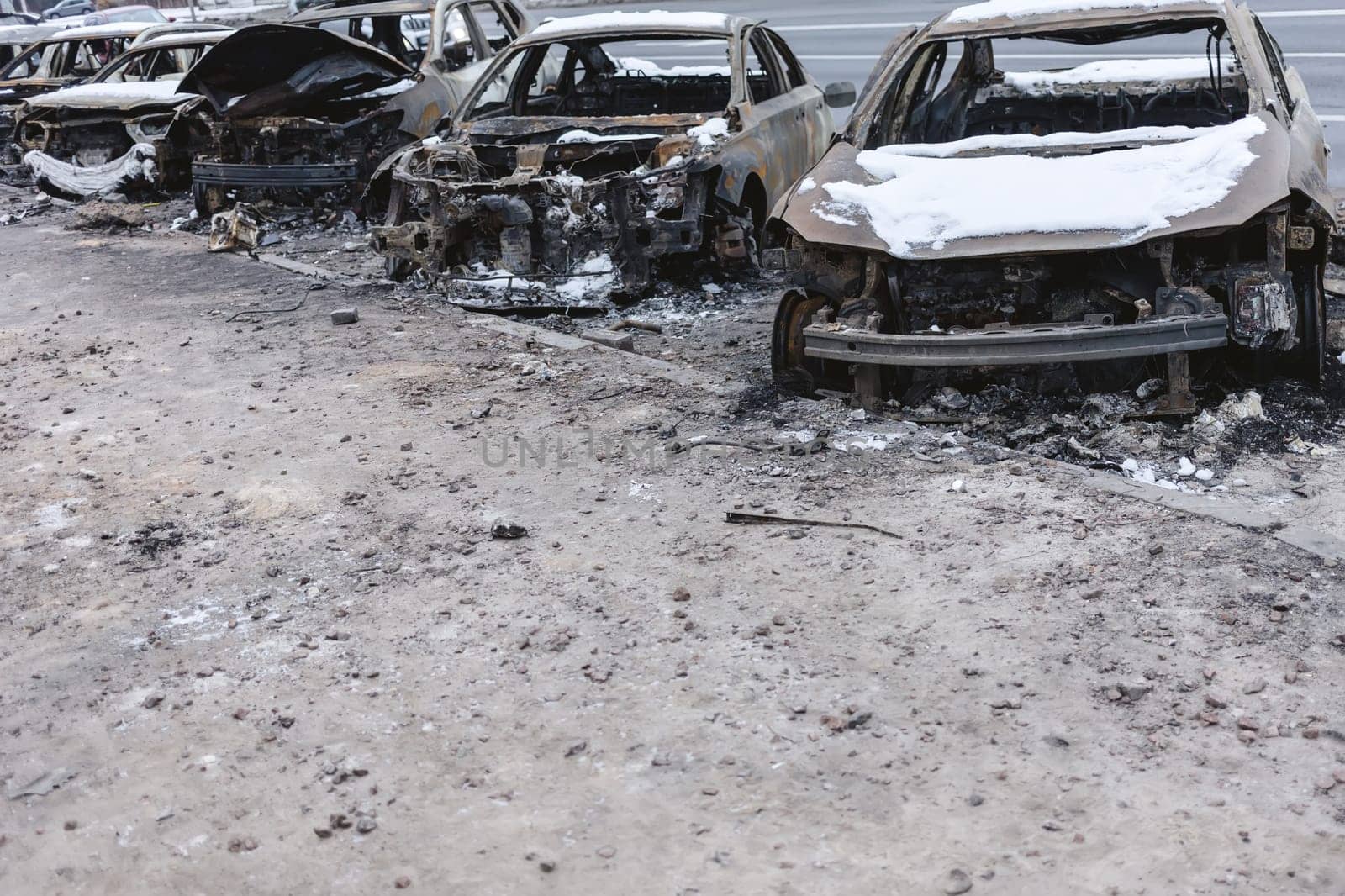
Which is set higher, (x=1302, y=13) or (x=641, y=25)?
(x=641, y=25)

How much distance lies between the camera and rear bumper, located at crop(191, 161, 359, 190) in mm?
10711

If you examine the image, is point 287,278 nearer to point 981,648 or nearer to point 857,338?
point 857,338

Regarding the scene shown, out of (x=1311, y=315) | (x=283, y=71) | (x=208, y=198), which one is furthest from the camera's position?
(x=208, y=198)

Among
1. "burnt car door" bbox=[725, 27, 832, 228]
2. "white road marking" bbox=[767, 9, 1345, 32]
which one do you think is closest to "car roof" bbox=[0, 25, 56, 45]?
"white road marking" bbox=[767, 9, 1345, 32]

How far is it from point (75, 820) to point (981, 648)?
8.15 feet

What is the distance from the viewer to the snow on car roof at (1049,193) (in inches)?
208

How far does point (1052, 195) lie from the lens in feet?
18.0

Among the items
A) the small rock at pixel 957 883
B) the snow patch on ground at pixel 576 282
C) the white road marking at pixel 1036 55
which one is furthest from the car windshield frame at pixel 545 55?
the small rock at pixel 957 883

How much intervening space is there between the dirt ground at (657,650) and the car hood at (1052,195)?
2.72 ft

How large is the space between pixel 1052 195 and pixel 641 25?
408 cm

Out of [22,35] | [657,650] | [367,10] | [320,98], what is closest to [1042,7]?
[657,650]

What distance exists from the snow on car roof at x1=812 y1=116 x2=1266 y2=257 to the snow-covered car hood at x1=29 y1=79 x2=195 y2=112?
880cm

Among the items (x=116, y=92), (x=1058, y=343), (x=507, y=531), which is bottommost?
(x=507, y=531)

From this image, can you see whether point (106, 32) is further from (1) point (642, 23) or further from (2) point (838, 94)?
(2) point (838, 94)
